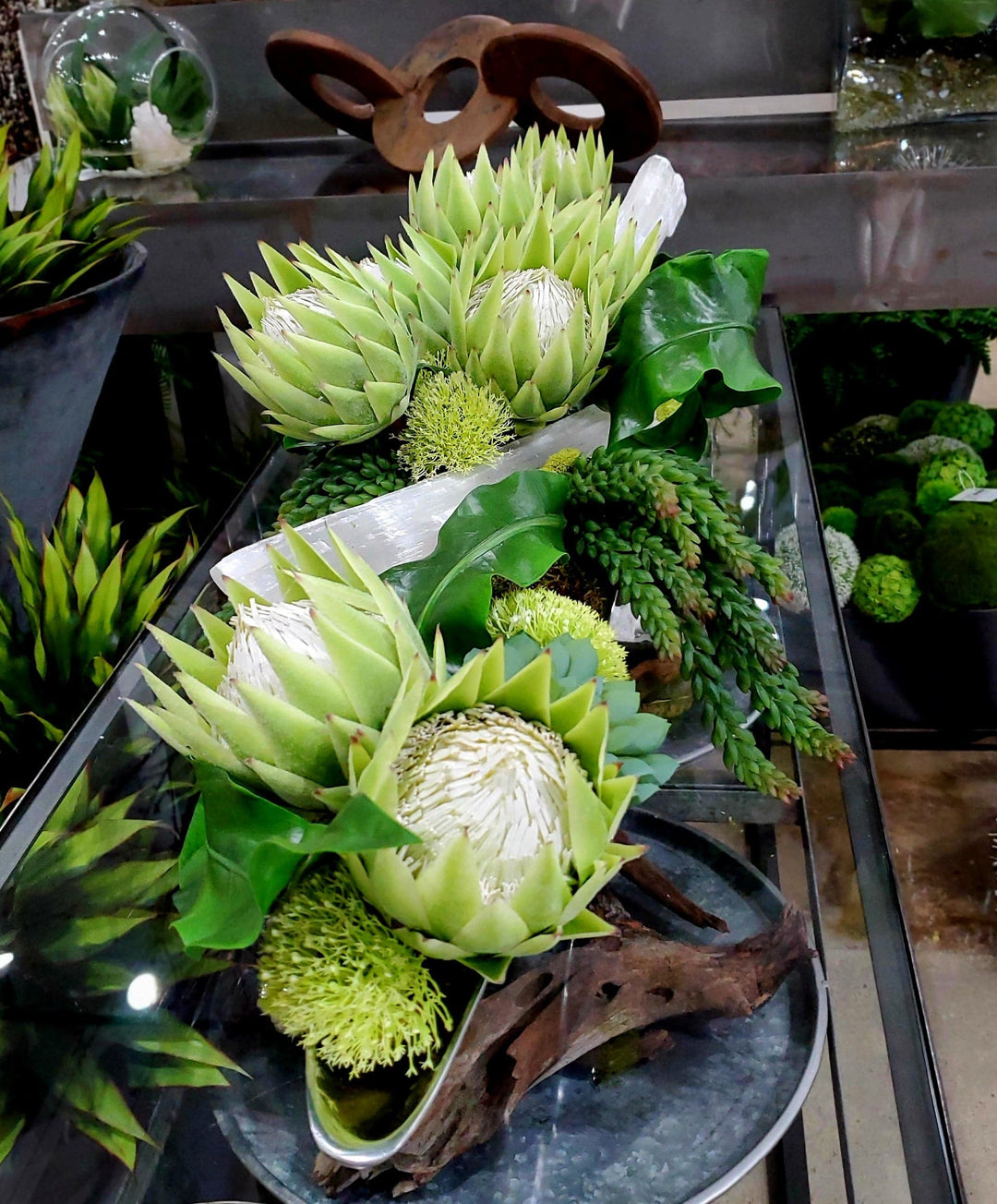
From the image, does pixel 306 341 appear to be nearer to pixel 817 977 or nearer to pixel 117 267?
pixel 817 977

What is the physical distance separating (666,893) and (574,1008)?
91 mm

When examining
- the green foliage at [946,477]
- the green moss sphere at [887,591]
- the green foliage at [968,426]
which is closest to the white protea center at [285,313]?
the green moss sphere at [887,591]

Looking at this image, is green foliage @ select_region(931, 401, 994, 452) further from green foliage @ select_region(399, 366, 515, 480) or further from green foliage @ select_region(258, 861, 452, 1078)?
green foliage @ select_region(258, 861, 452, 1078)

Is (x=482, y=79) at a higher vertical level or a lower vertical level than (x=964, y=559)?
higher

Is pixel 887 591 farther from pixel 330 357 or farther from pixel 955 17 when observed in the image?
pixel 330 357

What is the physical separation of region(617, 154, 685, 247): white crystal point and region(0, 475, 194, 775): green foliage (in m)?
0.44

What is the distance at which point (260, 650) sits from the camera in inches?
12.9

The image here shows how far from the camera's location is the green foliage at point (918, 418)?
4.75 feet

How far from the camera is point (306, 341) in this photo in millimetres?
491

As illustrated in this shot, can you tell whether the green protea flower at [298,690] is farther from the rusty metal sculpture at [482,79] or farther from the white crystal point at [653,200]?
the rusty metal sculpture at [482,79]

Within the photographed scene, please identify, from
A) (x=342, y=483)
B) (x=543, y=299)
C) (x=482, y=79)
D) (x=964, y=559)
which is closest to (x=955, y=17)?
(x=482, y=79)

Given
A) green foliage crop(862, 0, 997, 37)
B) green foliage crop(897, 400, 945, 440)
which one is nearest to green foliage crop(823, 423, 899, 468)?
green foliage crop(897, 400, 945, 440)

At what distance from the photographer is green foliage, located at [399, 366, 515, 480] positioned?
1.74 ft

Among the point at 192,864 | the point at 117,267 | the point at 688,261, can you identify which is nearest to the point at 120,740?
the point at 192,864
